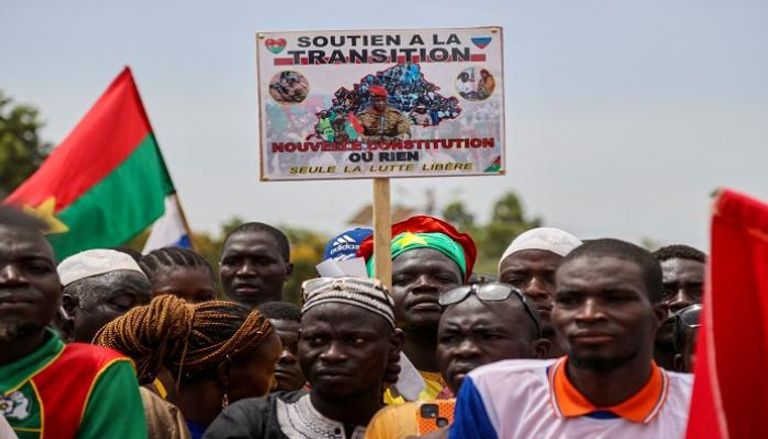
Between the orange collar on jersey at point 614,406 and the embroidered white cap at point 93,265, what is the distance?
305 cm

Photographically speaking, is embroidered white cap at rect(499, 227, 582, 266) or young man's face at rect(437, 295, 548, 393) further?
embroidered white cap at rect(499, 227, 582, 266)

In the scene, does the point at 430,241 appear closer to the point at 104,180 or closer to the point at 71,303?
the point at 71,303

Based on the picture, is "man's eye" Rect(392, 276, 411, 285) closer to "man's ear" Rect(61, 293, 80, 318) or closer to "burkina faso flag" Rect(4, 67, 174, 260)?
"man's ear" Rect(61, 293, 80, 318)

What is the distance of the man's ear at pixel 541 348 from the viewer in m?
6.37

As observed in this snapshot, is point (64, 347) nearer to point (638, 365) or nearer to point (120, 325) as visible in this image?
point (120, 325)

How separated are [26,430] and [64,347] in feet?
1.20

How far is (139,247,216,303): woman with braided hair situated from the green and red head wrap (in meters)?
0.88

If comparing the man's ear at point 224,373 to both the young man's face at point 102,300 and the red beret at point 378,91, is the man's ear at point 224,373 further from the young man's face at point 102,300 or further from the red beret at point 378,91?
the red beret at point 378,91

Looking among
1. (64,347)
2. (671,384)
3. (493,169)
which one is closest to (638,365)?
(671,384)

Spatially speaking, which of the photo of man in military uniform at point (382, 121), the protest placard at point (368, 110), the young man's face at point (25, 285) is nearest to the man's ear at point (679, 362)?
the protest placard at point (368, 110)

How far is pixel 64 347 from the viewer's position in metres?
5.55

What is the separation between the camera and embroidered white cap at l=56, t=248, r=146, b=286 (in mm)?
7531

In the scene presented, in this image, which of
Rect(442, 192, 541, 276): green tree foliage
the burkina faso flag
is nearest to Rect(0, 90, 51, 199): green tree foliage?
Rect(442, 192, 541, 276): green tree foliage

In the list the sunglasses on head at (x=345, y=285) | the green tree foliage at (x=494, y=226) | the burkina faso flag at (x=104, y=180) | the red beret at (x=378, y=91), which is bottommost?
the green tree foliage at (x=494, y=226)
